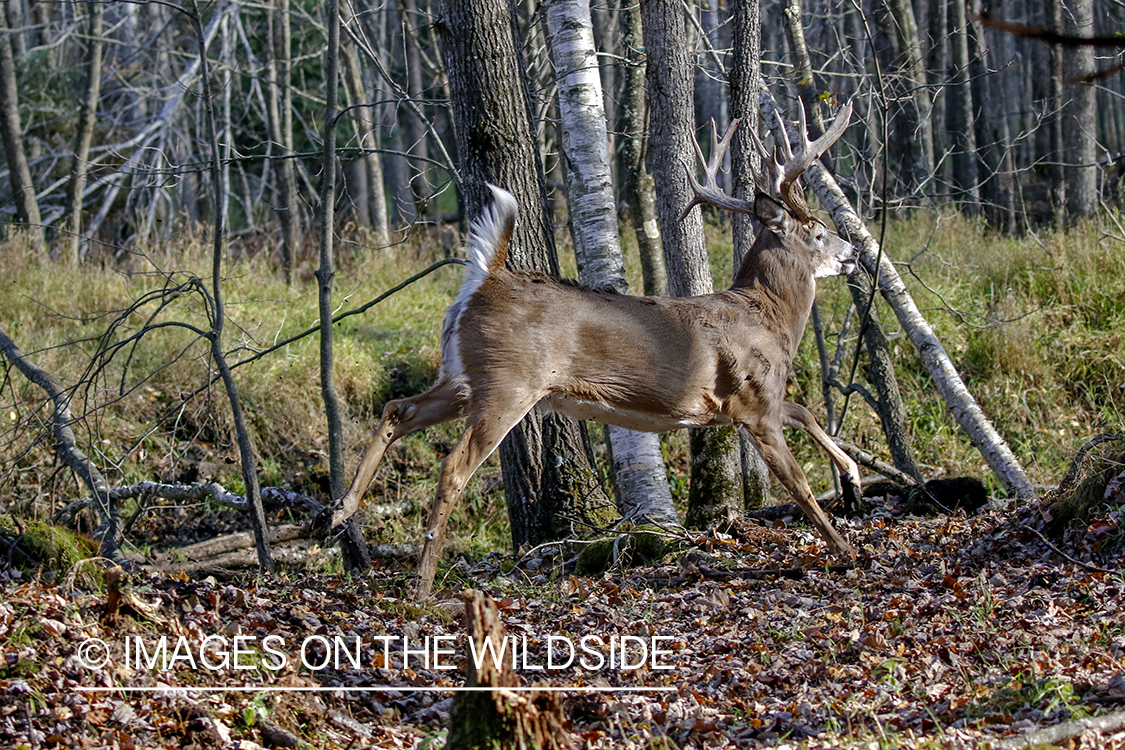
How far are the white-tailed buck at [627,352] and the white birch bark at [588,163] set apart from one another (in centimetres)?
72

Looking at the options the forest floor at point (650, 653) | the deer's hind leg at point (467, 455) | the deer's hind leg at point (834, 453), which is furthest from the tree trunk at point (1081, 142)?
the deer's hind leg at point (467, 455)

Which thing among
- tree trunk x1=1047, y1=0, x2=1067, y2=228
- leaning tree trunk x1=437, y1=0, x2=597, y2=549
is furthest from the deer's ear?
tree trunk x1=1047, y1=0, x2=1067, y2=228

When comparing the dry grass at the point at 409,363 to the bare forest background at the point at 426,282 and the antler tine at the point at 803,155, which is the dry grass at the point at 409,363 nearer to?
the bare forest background at the point at 426,282

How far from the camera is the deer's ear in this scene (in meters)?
6.69

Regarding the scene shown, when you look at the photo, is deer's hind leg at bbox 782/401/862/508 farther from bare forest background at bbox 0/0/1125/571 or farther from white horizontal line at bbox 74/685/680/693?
white horizontal line at bbox 74/685/680/693

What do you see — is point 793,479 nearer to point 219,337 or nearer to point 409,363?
point 219,337

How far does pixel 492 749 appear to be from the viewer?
303cm

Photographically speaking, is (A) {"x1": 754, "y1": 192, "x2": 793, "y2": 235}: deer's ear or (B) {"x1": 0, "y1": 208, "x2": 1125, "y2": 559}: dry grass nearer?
(A) {"x1": 754, "y1": 192, "x2": 793, "y2": 235}: deer's ear

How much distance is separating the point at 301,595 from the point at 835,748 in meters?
2.85

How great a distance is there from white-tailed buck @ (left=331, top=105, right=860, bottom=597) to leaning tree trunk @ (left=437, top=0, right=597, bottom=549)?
0.85 m

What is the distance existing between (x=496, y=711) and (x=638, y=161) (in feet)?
20.9

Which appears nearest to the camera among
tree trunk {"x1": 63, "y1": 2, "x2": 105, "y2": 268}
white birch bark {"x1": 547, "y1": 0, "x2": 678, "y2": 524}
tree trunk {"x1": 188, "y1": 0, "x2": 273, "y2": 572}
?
tree trunk {"x1": 188, "y1": 0, "x2": 273, "y2": 572}

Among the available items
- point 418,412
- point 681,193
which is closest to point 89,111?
point 681,193

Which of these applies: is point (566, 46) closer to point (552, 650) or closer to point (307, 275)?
point (552, 650)
